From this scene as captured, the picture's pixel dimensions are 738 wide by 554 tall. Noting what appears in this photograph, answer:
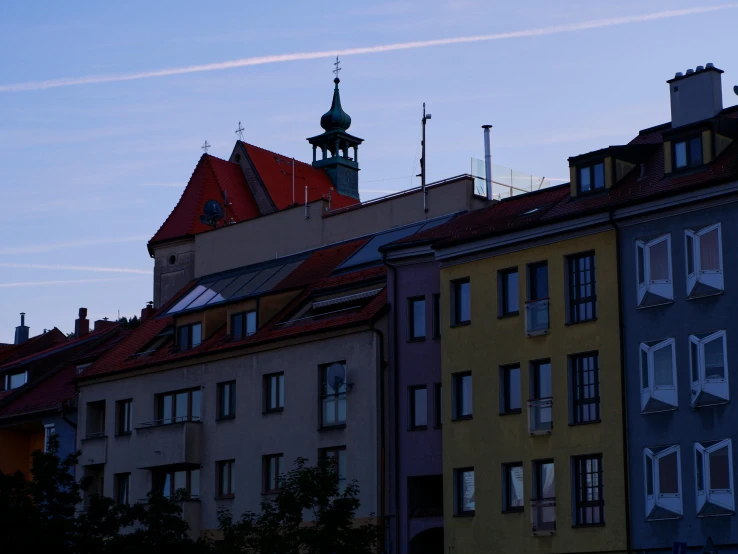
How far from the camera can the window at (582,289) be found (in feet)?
140

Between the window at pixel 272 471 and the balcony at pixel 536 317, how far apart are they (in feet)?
39.7

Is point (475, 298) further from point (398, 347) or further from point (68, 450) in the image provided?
point (68, 450)

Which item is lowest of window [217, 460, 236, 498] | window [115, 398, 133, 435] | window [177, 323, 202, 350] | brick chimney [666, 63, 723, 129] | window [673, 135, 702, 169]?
window [217, 460, 236, 498]

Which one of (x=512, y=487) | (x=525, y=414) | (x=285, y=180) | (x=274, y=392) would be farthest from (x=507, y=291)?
(x=285, y=180)

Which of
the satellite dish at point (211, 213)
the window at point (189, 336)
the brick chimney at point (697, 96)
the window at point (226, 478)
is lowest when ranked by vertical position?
the window at point (226, 478)

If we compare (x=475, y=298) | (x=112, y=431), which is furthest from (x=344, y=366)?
(x=112, y=431)

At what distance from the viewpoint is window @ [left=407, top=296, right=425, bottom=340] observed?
160 feet

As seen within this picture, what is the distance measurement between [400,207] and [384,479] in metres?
12.2

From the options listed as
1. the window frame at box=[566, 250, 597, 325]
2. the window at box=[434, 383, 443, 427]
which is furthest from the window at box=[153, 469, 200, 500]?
the window frame at box=[566, 250, 597, 325]

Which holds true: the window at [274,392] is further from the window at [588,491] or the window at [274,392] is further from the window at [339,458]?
the window at [588,491]

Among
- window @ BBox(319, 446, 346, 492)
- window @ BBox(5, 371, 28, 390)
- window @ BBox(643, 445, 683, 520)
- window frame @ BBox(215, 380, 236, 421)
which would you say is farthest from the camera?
window @ BBox(5, 371, 28, 390)

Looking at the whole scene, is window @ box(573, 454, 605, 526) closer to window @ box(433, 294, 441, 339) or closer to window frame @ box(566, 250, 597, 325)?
window frame @ box(566, 250, 597, 325)

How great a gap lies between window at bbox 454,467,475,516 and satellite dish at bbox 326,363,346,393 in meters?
6.34

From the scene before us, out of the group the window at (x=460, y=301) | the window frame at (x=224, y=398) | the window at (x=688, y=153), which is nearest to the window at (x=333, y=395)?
the window frame at (x=224, y=398)
